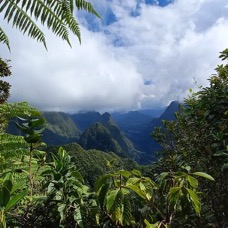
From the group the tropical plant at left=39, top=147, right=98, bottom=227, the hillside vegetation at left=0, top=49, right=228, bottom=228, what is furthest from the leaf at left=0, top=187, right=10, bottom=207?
the tropical plant at left=39, top=147, right=98, bottom=227

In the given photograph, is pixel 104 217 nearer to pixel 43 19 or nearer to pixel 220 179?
pixel 220 179

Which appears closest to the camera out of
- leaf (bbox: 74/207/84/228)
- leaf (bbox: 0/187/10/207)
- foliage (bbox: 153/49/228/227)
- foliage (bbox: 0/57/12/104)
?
leaf (bbox: 0/187/10/207)

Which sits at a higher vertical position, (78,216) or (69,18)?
(69,18)

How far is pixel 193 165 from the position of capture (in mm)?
3996

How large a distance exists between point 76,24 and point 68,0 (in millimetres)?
379

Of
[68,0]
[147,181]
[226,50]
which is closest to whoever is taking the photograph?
[147,181]

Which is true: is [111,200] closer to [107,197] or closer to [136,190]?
[107,197]

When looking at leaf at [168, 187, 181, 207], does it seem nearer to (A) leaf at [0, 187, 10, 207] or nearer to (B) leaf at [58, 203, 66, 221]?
(B) leaf at [58, 203, 66, 221]

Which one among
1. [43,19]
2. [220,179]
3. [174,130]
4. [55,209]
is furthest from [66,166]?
[174,130]

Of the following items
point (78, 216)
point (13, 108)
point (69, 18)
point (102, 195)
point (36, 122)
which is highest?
point (69, 18)

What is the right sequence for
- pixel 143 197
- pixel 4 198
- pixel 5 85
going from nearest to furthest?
1. pixel 4 198
2. pixel 143 197
3. pixel 5 85

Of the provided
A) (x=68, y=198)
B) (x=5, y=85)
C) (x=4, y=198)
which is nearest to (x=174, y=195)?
(x=68, y=198)

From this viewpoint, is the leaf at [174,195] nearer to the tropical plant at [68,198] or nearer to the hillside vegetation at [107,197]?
the hillside vegetation at [107,197]

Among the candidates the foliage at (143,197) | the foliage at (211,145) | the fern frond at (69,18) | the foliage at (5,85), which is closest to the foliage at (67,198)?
the foliage at (143,197)
